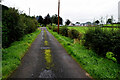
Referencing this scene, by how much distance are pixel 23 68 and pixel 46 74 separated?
1.76m

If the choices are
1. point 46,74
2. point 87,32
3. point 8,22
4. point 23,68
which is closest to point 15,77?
point 23,68

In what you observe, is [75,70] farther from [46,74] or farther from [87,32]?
[87,32]

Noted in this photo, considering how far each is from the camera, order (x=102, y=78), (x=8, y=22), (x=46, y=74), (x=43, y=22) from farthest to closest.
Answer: (x=43, y=22)
(x=8, y=22)
(x=46, y=74)
(x=102, y=78)

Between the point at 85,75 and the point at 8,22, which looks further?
the point at 8,22

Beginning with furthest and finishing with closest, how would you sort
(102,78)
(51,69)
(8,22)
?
(8,22), (51,69), (102,78)

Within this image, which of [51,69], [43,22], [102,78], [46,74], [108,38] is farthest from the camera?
[43,22]

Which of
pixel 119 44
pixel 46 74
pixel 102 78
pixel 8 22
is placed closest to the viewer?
pixel 102 78

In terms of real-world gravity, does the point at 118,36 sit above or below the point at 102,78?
above

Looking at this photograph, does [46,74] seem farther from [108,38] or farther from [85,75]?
[108,38]

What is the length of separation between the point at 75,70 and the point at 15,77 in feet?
11.6

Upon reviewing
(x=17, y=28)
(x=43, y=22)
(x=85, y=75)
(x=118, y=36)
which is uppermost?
(x=43, y=22)

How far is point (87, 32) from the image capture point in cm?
1114

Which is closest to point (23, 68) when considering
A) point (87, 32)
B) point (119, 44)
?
point (119, 44)

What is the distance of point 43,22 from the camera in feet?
357
